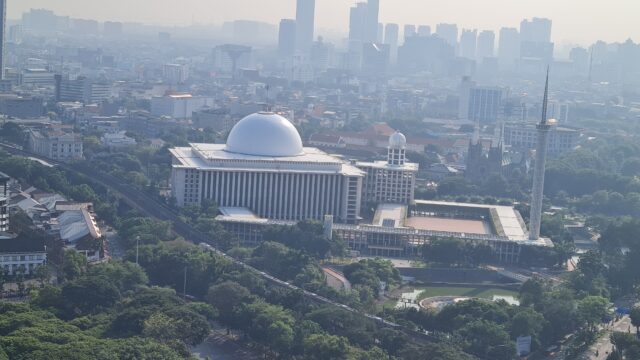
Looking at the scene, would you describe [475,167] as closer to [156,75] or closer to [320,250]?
[320,250]

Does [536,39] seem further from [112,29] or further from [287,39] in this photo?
[112,29]

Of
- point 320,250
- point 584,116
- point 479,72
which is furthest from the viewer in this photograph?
point 479,72

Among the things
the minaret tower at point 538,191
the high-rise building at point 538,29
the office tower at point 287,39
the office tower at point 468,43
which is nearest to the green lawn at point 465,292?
the minaret tower at point 538,191

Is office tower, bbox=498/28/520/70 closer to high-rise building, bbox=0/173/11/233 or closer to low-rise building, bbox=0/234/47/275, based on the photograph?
high-rise building, bbox=0/173/11/233

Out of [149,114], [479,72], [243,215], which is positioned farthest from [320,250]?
[479,72]

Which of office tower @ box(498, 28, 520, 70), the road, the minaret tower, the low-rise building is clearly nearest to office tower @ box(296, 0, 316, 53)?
office tower @ box(498, 28, 520, 70)

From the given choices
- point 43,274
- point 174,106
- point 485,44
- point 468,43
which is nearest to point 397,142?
point 43,274
